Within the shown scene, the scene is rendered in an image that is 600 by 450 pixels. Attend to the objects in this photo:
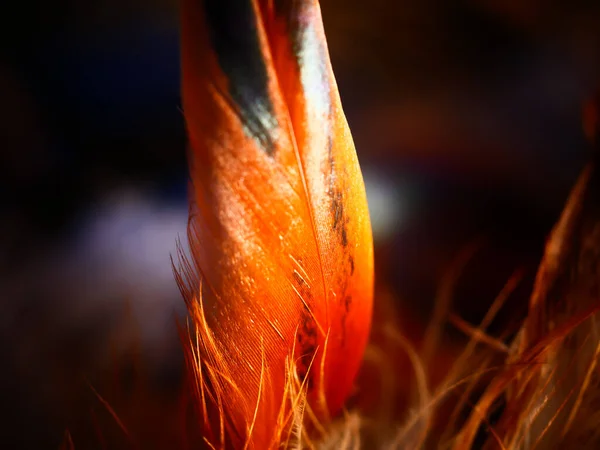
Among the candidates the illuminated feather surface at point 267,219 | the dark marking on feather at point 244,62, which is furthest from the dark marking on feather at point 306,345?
the dark marking on feather at point 244,62

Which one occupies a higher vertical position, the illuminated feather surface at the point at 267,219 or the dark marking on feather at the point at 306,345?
the illuminated feather surface at the point at 267,219

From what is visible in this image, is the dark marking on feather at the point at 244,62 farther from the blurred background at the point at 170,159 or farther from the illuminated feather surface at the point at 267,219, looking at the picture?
the blurred background at the point at 170,159

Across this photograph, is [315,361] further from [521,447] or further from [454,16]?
[454,16]

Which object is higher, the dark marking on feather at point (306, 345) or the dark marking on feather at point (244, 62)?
the dark marking on feather at point (244, 62)

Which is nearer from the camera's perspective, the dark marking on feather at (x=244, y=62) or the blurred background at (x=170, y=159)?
the dark marking on feather at (x=244, y=62)

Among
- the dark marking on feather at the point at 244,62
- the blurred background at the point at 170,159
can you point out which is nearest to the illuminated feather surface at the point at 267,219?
the dark marking on feather at the point at 244,62

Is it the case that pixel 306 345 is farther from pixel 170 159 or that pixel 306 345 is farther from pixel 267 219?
pixel 170 159

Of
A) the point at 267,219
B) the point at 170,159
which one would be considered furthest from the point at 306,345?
the point at 170,159
